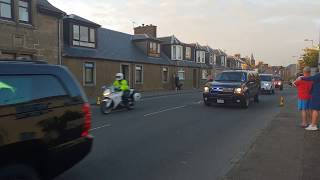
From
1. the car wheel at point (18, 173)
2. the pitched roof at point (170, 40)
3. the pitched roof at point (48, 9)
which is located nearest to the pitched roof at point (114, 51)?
the pitched roof at point (48, 9)

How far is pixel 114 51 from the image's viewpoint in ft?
120

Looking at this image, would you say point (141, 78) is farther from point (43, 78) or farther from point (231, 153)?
point (43, 78)

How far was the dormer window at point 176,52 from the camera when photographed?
49.2 m

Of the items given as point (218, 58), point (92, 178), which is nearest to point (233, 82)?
point (92, 178)

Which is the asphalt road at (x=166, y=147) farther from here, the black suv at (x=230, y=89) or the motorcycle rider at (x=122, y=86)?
the black suv at (x=230, y=89)

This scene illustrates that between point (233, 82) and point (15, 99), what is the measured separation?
1574 cm

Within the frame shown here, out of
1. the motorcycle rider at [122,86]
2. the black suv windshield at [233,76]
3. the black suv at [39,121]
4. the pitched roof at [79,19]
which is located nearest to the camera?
the black suv at [39,121]

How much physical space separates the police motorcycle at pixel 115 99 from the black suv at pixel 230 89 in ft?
12.2

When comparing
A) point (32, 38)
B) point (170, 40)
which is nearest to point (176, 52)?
point (170, 40)

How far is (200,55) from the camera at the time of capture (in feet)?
190

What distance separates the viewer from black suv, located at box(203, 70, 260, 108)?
731 inches

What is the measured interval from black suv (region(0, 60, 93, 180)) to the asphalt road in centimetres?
136

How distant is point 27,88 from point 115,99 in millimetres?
12415

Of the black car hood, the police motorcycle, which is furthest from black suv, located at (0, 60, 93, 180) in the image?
the black car hood
